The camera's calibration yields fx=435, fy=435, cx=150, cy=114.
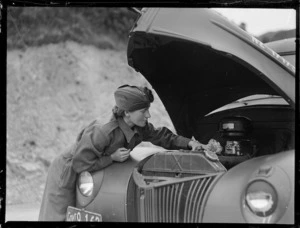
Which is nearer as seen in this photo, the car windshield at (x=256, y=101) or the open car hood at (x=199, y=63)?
the open car hood at (x=199, y=63)

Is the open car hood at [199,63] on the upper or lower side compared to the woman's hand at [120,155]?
upper

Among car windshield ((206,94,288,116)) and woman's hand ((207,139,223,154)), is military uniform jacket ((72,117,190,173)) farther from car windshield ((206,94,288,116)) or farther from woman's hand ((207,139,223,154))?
car windshield ((206,94,288,116))

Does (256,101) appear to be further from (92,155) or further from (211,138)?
(92,155)

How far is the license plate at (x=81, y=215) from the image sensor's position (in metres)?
2.55

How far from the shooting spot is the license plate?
2.55 m

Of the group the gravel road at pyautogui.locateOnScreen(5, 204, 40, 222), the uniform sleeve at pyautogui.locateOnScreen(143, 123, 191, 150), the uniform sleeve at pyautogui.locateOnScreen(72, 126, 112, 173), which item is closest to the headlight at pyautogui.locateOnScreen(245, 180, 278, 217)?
the uniform sleeve at pyautogui.locateOnScreen(143, 123, 191, 150)

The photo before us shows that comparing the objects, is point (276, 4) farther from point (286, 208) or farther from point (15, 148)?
point (15, 148)

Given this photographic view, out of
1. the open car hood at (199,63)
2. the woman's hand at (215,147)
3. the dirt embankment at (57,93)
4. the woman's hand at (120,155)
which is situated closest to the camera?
the open car hood at (199,63)

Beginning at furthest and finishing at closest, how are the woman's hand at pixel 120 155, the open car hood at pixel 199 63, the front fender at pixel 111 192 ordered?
the woman's hand at pixel 120 155, the front fender at pixel 111 192, the open car hood at pixel 199 63

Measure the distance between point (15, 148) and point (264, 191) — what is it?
6.44 feet

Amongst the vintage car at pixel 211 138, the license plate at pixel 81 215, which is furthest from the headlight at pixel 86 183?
the license plate at pixel 81 215

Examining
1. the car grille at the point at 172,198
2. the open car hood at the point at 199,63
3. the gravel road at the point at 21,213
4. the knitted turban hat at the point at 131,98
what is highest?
the open car hood at the point at 199,63

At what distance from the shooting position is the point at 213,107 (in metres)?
3.04

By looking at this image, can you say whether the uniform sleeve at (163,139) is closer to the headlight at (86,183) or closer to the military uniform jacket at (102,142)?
the military uniform jacket at (102,142)
